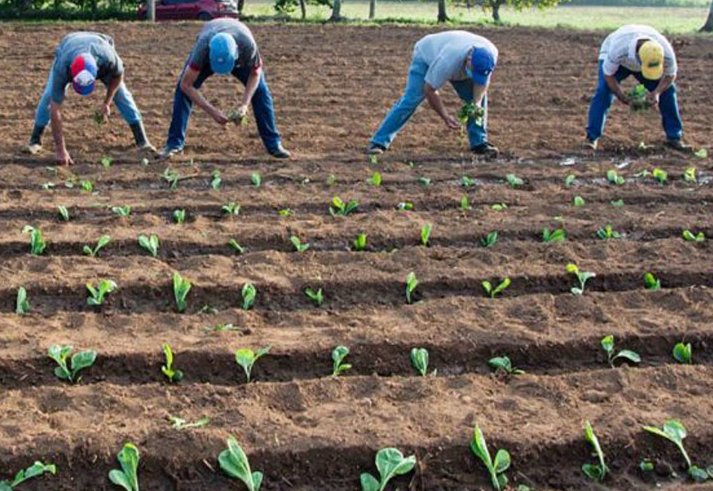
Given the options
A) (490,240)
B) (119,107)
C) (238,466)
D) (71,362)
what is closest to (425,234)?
(490,240)

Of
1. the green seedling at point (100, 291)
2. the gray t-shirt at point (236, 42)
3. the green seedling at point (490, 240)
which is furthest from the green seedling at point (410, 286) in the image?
the gray t-shirt at point (236, 42)

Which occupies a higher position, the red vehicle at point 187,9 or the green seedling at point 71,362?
the red vehicle at point 187,9

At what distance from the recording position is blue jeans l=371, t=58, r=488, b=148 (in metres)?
9.58

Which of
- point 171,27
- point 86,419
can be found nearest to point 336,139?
point 86,419

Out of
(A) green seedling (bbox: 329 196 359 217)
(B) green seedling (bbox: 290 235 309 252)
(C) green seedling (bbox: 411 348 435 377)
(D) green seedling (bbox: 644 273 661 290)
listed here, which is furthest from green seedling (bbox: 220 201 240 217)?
(D) green seedling (bbox: 644 273 661 290)

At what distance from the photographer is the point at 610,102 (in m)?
9.99

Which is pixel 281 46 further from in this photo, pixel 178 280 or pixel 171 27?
pixel 178 280

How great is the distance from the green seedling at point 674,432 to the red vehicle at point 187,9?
2322 cm

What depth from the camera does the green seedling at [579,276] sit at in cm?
575

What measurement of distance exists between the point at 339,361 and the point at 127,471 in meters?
1.31

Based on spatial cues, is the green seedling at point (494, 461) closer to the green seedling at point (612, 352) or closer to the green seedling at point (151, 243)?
the green seedling at point (612, 352)

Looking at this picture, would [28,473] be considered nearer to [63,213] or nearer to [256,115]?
[63,213]

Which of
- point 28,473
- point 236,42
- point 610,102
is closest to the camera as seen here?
point 28,473

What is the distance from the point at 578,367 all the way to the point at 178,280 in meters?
2.25
